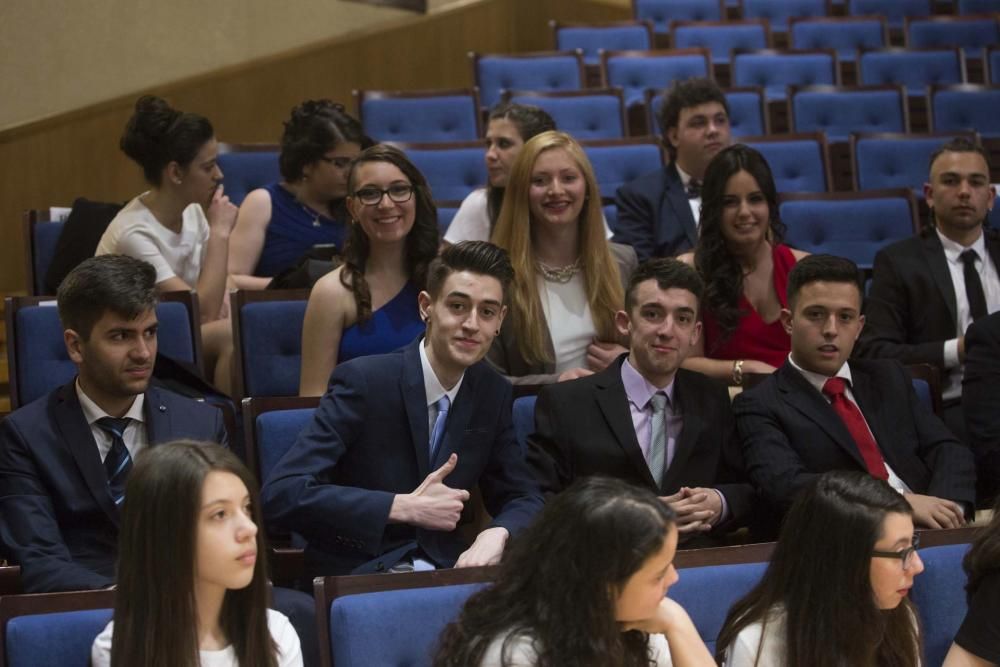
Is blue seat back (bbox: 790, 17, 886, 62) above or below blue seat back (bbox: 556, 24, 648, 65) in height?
below

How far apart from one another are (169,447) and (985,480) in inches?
40.7

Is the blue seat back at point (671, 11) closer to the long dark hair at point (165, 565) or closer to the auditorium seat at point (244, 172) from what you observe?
the auditorium seat at point (244, 172)

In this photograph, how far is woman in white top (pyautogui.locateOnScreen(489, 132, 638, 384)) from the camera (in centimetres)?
159

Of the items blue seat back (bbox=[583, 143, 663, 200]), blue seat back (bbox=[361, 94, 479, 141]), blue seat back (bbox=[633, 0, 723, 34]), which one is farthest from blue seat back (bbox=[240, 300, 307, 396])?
blue seat back (bbox=[633, 0, 723, 34])

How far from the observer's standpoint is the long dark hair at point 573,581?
0.84m

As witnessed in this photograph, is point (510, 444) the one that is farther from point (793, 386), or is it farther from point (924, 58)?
point (924, 58)

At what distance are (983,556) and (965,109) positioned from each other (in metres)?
2.14

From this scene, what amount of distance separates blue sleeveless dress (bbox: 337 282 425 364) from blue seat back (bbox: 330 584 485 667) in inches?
20.9

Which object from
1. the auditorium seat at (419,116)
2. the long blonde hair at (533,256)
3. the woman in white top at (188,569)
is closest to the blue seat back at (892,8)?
the auditorium seat at (419,116)

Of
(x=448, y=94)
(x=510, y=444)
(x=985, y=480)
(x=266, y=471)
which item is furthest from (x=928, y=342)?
(x=448, y=94)

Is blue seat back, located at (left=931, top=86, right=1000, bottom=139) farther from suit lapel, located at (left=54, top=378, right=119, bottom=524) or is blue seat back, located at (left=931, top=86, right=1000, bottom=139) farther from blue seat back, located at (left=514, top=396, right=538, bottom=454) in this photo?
suit lapel, located at (left=54, top=378, right=119, bottom=524)

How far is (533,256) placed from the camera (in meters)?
1.65

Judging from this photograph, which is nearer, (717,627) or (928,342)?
(717,627)

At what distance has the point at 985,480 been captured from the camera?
161 cm
